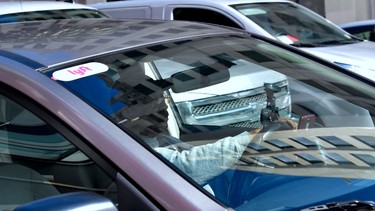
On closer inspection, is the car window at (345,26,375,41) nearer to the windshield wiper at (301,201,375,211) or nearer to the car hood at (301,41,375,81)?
the car hood at (301,41,375,81)

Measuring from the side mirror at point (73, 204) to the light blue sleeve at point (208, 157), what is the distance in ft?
1.04

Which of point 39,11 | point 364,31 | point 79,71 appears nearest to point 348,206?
point 79,71

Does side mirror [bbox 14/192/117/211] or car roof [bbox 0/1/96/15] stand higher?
car roof [bbox 0/1/96/15]

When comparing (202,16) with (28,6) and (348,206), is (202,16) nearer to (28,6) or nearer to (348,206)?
(28,6)

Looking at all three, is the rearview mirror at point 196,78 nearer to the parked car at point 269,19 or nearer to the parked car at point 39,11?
the parked car at point 39,11

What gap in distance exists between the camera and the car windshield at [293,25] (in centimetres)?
697

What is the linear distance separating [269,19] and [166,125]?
4.84m

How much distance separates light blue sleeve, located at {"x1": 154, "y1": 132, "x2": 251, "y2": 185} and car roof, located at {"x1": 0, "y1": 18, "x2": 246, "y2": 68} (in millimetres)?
501

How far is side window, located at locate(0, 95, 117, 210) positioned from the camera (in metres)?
2.21

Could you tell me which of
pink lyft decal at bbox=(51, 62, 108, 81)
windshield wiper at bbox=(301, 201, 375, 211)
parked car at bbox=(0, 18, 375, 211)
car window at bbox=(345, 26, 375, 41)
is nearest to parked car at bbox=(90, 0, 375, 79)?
car window at bbox=(345, 26, 375, 41)

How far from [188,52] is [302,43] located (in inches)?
173

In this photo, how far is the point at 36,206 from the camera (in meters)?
1.87

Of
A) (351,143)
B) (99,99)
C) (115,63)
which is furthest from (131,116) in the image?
(351,143)

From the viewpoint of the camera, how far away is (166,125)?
8.19 ft
